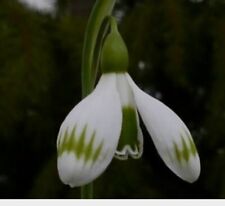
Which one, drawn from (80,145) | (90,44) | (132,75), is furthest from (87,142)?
(132,75)

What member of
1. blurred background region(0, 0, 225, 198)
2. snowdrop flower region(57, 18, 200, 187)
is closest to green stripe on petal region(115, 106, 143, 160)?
snowdrop flower region(57, 18, 200, 187)

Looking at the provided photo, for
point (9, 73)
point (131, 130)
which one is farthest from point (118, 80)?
point (9, 73)

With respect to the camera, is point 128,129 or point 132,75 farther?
point 132,75

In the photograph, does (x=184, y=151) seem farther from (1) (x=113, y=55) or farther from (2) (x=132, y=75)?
(2) (x=132, y=75)

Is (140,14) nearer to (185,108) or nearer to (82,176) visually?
(185,108)

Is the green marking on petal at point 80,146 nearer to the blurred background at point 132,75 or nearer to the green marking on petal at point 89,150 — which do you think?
the green marking on petal at point 89,150

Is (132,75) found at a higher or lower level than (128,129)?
lower

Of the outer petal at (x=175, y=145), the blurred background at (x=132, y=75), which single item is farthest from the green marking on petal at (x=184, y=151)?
the blurred background at (x=132, y=75)

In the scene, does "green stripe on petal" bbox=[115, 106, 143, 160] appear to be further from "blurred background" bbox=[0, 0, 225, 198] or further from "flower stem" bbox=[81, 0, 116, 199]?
"blurred background" bbox=[0, 0, 225, 198]
